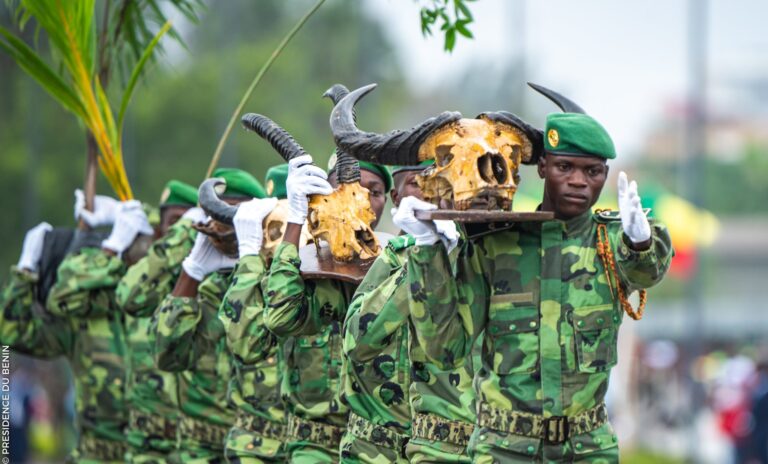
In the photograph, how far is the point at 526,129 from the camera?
21.3 feet

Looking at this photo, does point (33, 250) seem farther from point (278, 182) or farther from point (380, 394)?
point (380, 394)

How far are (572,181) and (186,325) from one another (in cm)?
327

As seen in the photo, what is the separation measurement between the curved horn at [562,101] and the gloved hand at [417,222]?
90 centimetres

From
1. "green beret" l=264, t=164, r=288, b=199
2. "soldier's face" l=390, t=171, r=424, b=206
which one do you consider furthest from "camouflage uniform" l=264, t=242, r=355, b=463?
"green beret" l=264, t=164, r=288, b=199

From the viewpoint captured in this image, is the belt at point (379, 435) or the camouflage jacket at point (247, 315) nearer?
the belt at point (379, 435)

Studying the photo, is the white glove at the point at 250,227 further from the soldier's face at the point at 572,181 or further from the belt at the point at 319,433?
the soldier's face at the point at 572,181

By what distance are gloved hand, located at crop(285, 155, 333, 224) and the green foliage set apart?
1106 millimetres

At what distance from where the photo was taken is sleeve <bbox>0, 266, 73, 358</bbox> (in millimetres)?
11734

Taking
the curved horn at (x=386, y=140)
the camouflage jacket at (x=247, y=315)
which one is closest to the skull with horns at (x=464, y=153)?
the curved horn at (x=386, y=140)

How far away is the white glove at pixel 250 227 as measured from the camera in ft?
26.9

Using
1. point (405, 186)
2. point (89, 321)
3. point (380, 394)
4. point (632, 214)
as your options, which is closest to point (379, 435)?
point (380, 394)

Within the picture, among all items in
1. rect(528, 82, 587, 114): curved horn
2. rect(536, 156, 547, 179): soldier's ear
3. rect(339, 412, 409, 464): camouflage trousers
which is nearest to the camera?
rect(536, 156, 547, 179): soldier's ear

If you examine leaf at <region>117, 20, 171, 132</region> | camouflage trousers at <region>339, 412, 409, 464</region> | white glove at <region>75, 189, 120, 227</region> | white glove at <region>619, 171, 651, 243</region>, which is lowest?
camouflage trousers at <region>339, 412, 409, 464</region>

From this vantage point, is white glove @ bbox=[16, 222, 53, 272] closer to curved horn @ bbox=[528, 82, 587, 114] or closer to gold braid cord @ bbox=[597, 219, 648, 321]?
curved horn @ bbox=[528, 82, 587, 114]
